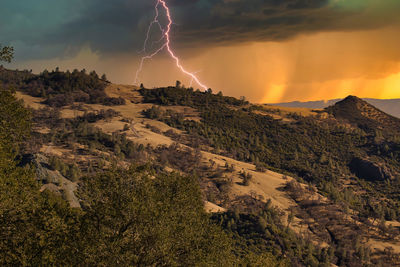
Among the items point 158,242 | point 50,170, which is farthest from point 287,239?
point 158,242

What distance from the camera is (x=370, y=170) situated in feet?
577

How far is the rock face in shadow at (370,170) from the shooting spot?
17125 centimetres

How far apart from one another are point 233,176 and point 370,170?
3629 inches

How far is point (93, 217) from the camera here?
66.2ft

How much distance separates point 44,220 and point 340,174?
17022 centimetres

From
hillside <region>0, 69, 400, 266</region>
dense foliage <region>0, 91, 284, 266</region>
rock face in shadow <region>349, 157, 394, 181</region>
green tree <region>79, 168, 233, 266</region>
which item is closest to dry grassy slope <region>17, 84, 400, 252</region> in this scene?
hillside <region>0, 69, 400, 266</region>

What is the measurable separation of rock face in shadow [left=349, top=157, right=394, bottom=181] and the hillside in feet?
1.65

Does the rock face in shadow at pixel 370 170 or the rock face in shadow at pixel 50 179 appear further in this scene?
the rock face in shadow at pixel 370 170

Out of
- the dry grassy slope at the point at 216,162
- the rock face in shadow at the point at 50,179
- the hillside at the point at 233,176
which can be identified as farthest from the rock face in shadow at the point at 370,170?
the rock face in shadow at the point at 50,179

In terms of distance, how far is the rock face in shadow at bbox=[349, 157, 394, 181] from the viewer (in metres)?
171

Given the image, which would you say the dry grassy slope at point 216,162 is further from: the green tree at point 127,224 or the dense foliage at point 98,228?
the green tree at point 127,224

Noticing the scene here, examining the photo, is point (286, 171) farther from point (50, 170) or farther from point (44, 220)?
point (44, 220)

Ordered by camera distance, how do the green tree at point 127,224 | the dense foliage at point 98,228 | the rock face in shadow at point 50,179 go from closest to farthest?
the dense foliage at point 98,228
the green tree at point 127,224
the rock face in shadow at point 50,179

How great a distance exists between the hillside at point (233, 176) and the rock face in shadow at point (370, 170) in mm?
504
